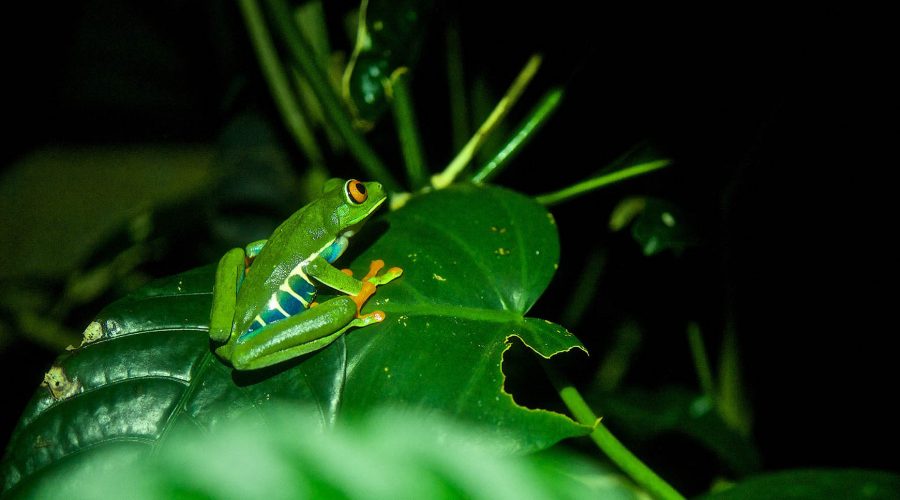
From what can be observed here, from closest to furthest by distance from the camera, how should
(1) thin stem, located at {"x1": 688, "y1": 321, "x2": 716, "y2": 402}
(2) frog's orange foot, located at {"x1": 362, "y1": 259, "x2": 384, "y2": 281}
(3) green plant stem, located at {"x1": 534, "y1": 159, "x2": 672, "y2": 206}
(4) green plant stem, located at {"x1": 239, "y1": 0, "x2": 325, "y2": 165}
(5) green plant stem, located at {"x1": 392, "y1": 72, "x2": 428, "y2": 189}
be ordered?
(2) frog's orange foot, located at {"x1": 362, "y1": 259, "x2": 384, "y2": 281} < (3) green plant stem, located at {"x1": 534, "y1": 159, "x2": 672, "y2": 206} < (5) green plant stem, located at {"x1": 392, "y1": 72, "x2": 428, "y2": 189} < (1) thin stem, located at {"x1": 688, "y1": 321, "x2": 716, "y2": 402} < (4) green plant stem, located at {"x1": 239, "y1": 0, "x2": 325, "y2": 165}

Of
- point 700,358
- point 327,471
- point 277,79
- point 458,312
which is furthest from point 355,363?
point 277,79

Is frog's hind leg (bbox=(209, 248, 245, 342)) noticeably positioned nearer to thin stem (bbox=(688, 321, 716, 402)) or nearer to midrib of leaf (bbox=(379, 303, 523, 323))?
midrib of leaf (bbox=(379, 303, 523, 323))

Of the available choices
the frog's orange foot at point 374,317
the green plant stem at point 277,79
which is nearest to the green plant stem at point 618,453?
the frog's orange foot at point 374,317

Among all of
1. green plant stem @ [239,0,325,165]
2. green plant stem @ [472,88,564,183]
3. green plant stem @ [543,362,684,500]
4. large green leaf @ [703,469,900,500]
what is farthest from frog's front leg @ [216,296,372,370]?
green plant stem @ [239,0,325,165]

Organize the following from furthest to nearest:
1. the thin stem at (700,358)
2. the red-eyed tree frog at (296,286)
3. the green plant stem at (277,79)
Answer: the green plant stem at (277,79), the thin stem at (700,358), the red-eyed tree frog at (296,286)

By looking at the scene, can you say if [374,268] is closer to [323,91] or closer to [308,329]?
[308,329]

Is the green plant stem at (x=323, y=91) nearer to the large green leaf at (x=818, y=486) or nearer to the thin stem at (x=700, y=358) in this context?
the thin stem at (x=700, y=358)
